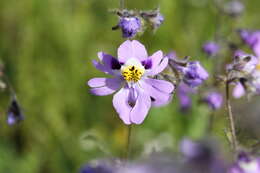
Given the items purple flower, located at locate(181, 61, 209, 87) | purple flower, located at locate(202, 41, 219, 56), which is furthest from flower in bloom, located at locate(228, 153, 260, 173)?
purple flower, located at locate(202, 41, 219, 56)

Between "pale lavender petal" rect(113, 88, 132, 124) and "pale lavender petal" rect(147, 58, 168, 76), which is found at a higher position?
"pale lavender petal" rect(147, 58, 168, 76)

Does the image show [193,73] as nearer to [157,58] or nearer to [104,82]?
[157,58]

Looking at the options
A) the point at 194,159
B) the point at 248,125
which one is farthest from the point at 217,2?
the point at 194,159

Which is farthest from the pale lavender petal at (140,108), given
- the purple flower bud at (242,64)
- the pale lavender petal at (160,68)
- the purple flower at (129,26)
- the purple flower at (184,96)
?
the purple flower at (184,96)

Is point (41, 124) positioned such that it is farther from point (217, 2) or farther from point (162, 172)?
point (162, 172)

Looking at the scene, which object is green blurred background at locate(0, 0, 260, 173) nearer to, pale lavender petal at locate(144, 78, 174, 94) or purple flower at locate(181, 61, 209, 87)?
purple flower at locate(181, 61, 209, 87)

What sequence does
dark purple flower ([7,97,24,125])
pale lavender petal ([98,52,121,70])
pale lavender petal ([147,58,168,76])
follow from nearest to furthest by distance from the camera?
pale lavender petal ([147,58,168,76])
pale lavender petal ([98,52,121,70])
dark purple flower ([7,97,24,125])

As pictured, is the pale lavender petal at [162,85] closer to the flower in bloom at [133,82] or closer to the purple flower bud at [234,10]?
the flower in bloom at [133,82]
